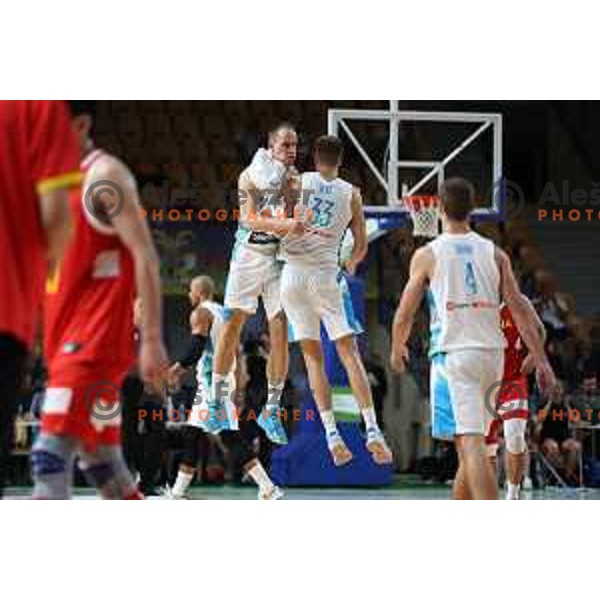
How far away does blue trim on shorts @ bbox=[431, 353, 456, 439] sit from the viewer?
28.4 ft

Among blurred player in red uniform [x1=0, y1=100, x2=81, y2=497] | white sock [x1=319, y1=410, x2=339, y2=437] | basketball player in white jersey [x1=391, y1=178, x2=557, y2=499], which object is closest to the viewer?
blurred player in red uniform [x1=0, y1=100, x2=81, y2=497]

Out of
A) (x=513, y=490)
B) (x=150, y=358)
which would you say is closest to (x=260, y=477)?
(x=513, y=490)

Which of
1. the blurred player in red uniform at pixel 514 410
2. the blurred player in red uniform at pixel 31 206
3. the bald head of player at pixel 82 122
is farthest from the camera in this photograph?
the blurred player in red uniform at pixel 514 410

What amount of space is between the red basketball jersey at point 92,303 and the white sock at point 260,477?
271 centimetres

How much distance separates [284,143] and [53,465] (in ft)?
10.8

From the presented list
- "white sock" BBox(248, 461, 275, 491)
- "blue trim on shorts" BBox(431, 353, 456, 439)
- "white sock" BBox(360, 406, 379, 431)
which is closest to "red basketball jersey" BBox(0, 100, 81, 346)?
"blue trim on shorts" BBox(431, 353, 456, 439)

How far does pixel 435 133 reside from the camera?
10.3m

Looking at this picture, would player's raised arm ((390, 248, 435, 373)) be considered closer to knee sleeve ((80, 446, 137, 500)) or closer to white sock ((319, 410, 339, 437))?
white sock ((319, 410, 339, 437))

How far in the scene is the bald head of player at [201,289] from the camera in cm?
1006

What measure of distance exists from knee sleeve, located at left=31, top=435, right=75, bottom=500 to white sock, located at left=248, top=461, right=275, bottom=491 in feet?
9.05

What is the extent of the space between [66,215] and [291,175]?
3.27 m

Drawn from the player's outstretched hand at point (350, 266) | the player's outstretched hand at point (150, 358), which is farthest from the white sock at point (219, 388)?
the player's outstretched hand at point (150, 358)

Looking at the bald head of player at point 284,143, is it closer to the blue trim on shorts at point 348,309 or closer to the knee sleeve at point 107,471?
the blue trim on shorts at point 348,309
